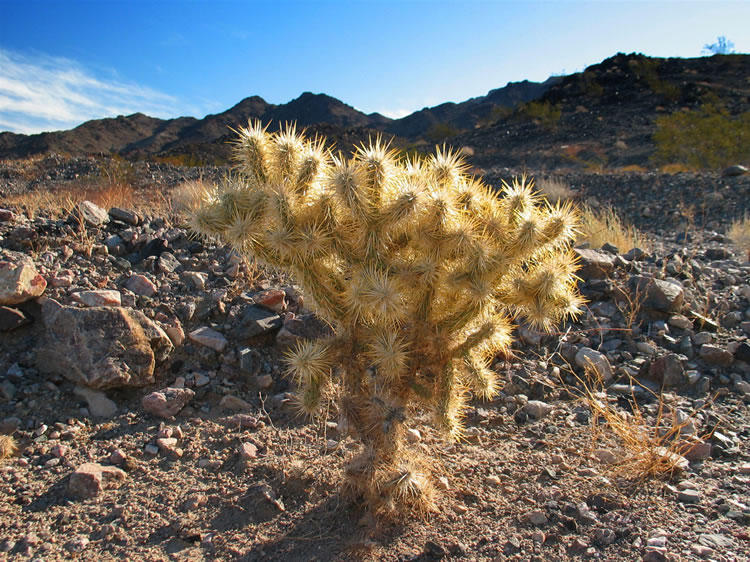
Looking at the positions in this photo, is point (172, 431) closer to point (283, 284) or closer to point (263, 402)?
point (263, 402)

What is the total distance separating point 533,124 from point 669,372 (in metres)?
35.0

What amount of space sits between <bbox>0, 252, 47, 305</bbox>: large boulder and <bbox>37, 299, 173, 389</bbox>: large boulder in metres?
0.33

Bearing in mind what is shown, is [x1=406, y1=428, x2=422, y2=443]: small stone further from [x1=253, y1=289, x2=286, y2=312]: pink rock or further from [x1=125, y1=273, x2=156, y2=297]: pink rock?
[x1=125, y1=273, x2=156, y2=297]: pink rock

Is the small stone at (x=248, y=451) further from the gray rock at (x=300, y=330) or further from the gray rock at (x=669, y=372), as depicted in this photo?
the gray rock at (x=669, y=372)

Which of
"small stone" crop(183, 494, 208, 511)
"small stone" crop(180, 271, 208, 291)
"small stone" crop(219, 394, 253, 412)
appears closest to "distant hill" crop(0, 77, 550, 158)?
"small stone" crop(180, 271, 208, 291)

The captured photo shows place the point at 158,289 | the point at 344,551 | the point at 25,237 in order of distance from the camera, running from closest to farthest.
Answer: the point at 344,551, the point at 158,289, the point at 25,237

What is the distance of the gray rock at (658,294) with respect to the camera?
4645mm

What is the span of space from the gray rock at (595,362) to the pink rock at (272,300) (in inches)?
96.0

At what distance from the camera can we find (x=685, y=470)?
2.91 meters

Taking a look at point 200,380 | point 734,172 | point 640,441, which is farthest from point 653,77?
point 200,380

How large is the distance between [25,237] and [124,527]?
3335 mm

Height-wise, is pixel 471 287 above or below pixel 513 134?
below

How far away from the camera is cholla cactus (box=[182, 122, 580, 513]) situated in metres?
2.30

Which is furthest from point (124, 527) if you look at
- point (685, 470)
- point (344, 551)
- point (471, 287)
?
point (685, 470)
